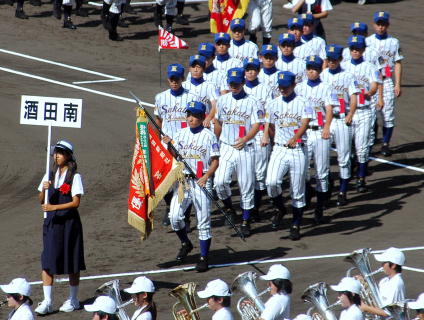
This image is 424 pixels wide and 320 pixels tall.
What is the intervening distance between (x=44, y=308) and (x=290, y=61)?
7169mm

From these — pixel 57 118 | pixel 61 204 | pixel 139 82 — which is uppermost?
pixel 57 118

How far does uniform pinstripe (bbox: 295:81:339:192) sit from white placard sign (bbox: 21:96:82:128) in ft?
14.4

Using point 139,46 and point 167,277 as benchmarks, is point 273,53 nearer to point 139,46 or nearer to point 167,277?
point 167,277

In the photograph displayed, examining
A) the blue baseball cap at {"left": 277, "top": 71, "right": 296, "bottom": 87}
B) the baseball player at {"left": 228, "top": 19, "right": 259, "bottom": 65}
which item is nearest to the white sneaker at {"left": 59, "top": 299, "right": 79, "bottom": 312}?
the blue baseball cap at {"left": 277, "top": 71, "right": 296, "bottom": 87}

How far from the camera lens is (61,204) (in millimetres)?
9906

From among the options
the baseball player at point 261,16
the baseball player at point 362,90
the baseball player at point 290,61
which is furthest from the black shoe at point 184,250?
the baseball player at point 261,16

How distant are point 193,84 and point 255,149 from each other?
163 centimetres

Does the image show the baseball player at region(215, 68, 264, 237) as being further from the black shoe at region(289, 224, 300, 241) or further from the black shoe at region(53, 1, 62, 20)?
the black shoe at region(53, 1, 62, 20)

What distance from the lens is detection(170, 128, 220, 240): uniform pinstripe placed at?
11.3 metres

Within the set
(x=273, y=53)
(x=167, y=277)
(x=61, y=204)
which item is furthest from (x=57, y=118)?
(x=273, y=53)

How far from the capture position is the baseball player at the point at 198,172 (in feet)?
36.9

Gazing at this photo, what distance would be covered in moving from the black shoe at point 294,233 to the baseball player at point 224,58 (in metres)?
3.84

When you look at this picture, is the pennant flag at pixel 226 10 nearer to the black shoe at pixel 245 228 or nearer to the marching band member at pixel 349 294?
the black shoe at pixel 245 228

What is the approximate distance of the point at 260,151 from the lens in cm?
1329
